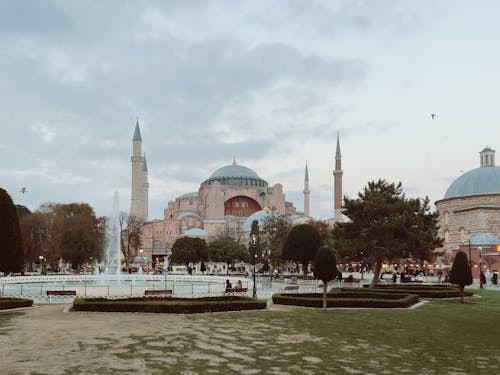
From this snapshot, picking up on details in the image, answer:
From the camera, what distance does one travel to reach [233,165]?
11769 centimetres

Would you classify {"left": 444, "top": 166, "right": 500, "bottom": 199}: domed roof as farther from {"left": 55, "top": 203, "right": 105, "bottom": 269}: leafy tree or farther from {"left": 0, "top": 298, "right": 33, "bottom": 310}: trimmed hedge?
{"left": 0, "top": 298, "right": 33, "bottom": 310}: trimmed hedge

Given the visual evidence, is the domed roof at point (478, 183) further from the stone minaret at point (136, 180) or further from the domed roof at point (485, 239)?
the stone minaret at point (136, 180)

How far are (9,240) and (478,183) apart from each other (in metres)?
52.8

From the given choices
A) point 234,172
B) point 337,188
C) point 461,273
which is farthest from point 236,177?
point 461,273

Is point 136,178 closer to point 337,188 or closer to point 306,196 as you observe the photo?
point 337,188

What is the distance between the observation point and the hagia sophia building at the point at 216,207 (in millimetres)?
83188

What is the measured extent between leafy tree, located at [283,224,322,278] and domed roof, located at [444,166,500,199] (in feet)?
93.2

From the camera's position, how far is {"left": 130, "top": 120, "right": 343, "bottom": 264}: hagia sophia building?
83.2 m

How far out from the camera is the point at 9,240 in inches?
958

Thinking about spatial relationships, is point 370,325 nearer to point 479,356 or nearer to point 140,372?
point 479,356

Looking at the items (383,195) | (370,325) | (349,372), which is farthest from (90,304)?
(383,195)

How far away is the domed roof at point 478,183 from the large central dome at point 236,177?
179 ft

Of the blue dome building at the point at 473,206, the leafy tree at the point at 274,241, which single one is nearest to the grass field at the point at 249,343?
the leafy tree at the point at 274,241

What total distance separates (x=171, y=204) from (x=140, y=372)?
360ft
